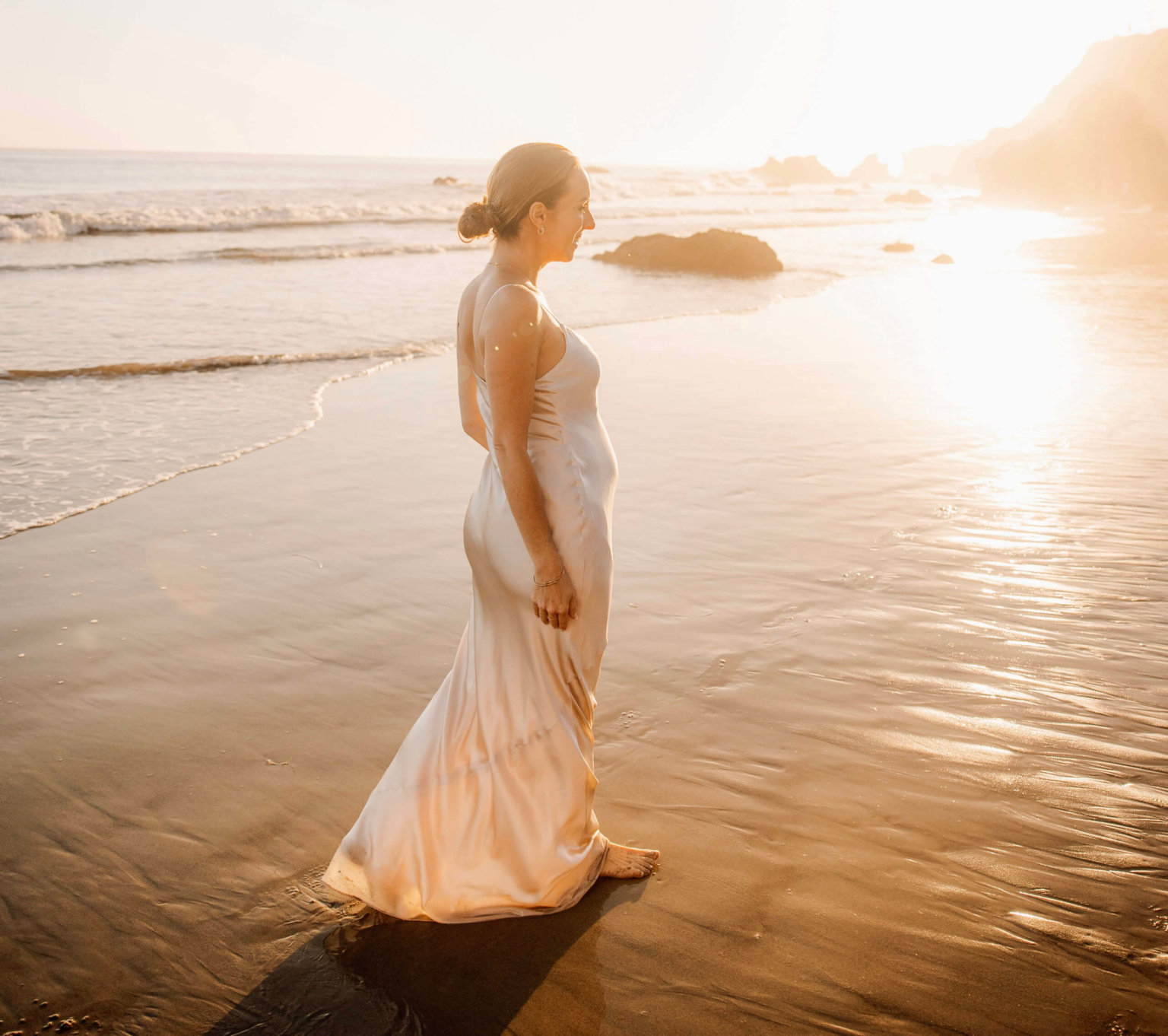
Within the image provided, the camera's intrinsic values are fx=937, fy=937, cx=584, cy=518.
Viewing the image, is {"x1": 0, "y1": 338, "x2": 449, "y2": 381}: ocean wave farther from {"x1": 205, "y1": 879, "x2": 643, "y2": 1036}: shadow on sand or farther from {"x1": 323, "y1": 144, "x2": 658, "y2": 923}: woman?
{"x1": 205, "y1": 879, "x2": 643, "y2": 1036}: shadow on sand

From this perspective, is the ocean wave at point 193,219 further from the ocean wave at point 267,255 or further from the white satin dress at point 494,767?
the white satin dress at point 494,767

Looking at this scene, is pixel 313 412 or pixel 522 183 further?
pixel 313 412

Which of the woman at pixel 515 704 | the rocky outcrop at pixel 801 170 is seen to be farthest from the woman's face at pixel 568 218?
the rocky outcrop at pixel 801 170

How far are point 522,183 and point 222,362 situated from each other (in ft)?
28.9

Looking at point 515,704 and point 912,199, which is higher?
point 912,199

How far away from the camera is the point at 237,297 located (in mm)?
14797

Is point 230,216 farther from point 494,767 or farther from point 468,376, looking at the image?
point 494,767

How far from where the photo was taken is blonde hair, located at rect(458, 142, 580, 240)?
2.30 meters

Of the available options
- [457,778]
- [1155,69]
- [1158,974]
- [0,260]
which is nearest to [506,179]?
[457,778]

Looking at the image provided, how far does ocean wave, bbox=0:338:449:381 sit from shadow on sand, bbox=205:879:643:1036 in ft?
28.3

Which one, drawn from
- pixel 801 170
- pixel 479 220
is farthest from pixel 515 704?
pixel 801 170

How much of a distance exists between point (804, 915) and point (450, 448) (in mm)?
5186

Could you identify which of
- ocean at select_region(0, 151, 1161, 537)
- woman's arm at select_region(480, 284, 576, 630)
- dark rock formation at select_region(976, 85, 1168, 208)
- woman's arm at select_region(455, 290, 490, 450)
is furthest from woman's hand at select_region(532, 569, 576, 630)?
dark rock formation at select_region(976, 85, 1168, 208)

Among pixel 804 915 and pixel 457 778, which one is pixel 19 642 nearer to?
pixel 457 778
